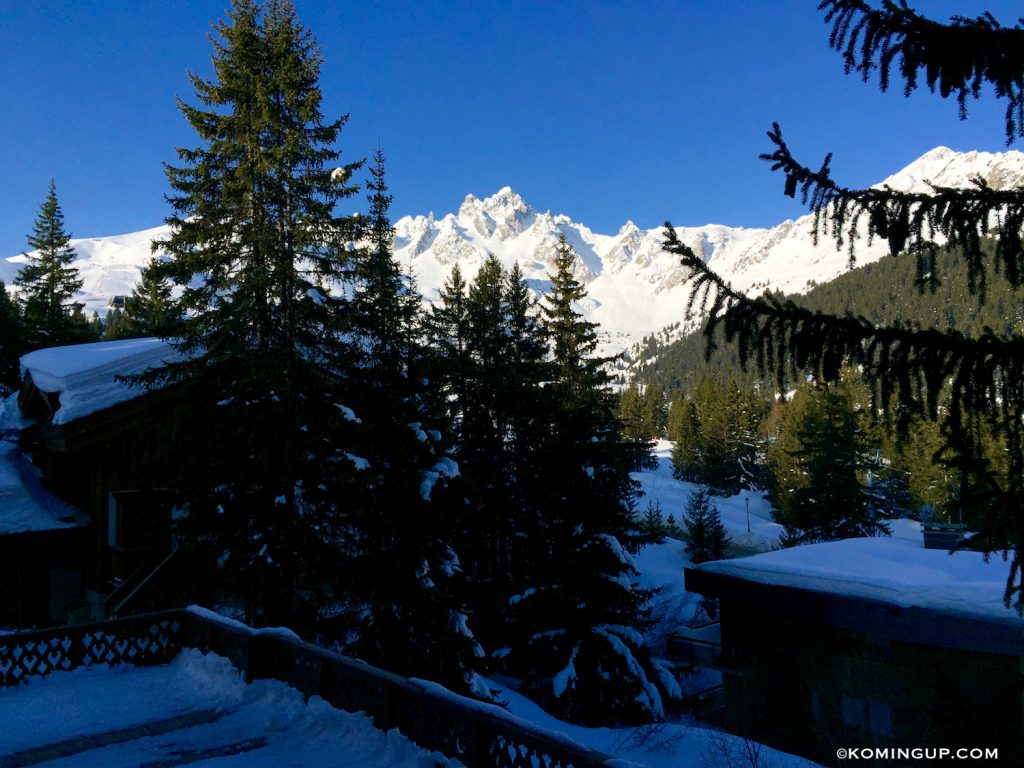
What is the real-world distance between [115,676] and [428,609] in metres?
5.88

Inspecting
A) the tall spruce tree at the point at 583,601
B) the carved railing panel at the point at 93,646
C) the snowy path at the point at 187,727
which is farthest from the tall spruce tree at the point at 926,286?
the tall spruce tree at the point at 583,601

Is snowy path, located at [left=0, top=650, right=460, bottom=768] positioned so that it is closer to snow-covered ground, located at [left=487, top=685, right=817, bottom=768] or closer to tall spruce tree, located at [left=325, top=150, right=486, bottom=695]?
snow-covered ground, located at [left=487, top=685, right=817, bottom=768]

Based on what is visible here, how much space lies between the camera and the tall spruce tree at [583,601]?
1762cm

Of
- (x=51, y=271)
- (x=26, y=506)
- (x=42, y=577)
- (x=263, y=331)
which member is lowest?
(x=42, y=577)

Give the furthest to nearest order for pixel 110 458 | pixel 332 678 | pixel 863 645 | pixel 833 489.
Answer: pixel 833 489
pixel 110 458
pixel 863 645
pixel 332 678

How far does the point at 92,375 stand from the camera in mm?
16828

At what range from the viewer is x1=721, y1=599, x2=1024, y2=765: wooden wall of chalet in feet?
31.7

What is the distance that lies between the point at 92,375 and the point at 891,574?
722 inches

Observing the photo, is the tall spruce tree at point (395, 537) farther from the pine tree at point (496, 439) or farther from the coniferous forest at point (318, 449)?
the pine tree at point (496, 439)

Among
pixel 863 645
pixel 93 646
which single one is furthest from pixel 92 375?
pixel 863 645

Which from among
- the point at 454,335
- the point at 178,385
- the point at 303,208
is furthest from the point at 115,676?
the point at 454,335

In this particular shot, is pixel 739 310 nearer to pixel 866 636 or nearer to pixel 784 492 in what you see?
pixel 866 636

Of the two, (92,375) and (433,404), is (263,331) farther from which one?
(92,375)

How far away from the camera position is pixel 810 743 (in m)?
12.0
